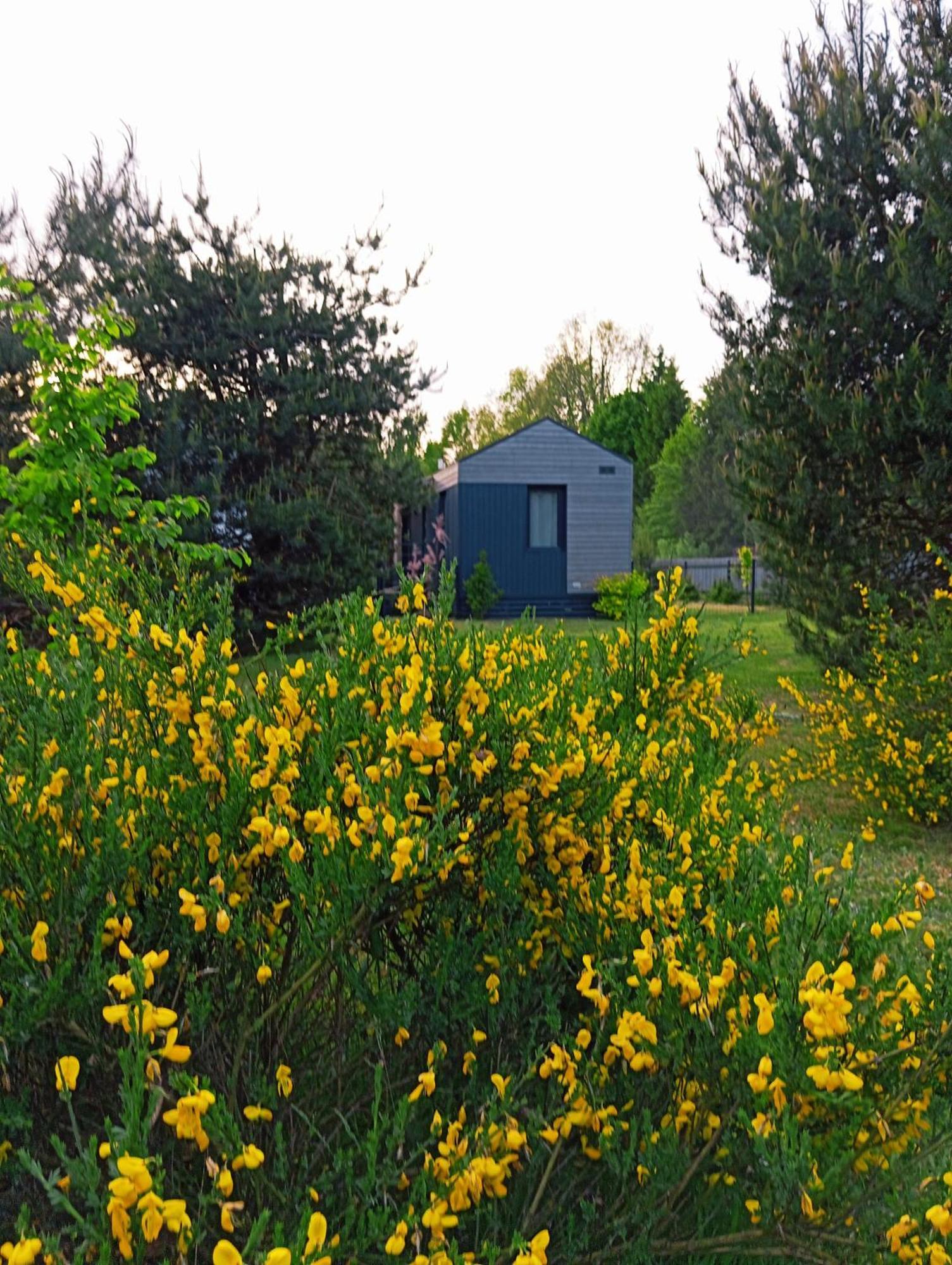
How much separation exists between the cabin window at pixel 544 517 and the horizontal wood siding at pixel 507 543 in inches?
7.4

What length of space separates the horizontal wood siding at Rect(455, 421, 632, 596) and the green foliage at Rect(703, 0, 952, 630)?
48.8ft

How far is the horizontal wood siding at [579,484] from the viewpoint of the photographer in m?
25.0

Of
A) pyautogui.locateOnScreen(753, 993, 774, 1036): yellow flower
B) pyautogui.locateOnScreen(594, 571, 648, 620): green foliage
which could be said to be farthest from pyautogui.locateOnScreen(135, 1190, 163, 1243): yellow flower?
pyautogui.locateOnScreen(594, 571, 648, 620): green foliage

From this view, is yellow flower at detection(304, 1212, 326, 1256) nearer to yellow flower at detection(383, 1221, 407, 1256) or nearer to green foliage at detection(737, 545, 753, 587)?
yellow flower at detection(383, 1221, 407, 1256)

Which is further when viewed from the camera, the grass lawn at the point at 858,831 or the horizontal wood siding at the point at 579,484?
the horizontal wood siding at the point at 579,484

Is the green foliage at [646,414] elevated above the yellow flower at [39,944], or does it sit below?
above

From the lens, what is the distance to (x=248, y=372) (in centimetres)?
1409

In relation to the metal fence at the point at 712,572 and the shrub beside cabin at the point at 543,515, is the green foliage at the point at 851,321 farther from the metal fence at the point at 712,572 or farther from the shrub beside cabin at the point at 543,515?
the metal fence at the point at 712,572

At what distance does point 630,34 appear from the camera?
593 centimetres

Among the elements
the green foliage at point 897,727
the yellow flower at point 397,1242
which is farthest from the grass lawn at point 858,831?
the yellow flower at point 397,1242

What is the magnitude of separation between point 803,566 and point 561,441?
1622 centimetres

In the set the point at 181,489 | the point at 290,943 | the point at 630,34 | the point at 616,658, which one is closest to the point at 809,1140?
the point at 290,943

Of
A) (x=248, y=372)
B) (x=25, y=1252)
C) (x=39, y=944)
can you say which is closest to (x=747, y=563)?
(x=248, y=372)

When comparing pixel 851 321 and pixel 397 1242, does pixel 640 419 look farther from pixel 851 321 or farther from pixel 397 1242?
pixel 397 1242
